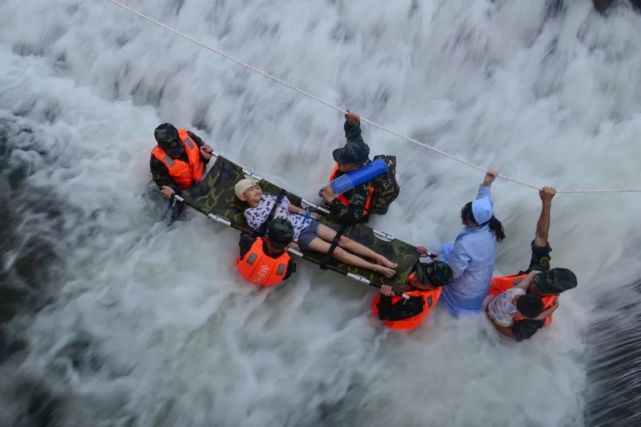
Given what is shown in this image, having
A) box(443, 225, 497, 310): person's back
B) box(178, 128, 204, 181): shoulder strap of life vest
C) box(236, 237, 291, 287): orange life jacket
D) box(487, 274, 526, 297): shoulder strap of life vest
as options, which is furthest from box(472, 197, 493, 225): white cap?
box(178, 128, 204, 181): shoulder strap of life vest

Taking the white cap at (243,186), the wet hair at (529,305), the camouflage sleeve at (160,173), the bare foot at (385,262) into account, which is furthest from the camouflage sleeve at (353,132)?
the wet hair at (529,305)

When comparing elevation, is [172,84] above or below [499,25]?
below

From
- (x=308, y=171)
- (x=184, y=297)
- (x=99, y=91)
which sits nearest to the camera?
(x=184, y=297)

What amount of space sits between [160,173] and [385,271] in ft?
8.06

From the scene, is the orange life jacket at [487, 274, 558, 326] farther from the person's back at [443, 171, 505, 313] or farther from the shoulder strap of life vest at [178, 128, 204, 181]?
the shoulder strap of life vest at [178, 128, 204, 181]

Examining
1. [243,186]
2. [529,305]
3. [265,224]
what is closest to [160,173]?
[243,186]

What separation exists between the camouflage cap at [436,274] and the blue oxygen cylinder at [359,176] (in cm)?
109

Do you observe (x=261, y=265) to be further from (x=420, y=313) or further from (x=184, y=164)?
(x=420, y=313)

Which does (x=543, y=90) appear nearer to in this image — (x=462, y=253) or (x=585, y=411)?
(x=462, y=253)

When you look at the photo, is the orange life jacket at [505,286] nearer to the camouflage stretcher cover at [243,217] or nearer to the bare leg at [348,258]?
the camouflage stretcher cover at [243,217]

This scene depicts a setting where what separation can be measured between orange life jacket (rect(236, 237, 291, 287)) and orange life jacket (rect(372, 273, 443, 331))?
104 cm

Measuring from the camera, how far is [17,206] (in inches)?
209

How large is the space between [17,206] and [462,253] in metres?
4.69

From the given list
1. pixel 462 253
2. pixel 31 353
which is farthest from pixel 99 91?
pixel 462 253
